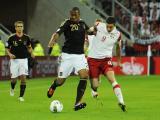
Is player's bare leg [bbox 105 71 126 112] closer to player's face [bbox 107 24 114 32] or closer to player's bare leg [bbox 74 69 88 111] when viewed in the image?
player's bare leg [bbox 74 69 88 111]

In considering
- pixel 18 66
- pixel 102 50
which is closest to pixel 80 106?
pixel 102 50

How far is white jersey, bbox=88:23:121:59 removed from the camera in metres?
16.8

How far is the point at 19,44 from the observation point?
2048cm

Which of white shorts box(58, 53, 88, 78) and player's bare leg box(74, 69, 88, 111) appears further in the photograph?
white shorts box(58, 53, 88, 78)

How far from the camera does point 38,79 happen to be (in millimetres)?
32562

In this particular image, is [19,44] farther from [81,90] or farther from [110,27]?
[81,90]

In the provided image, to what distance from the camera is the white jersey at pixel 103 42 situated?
16.8m

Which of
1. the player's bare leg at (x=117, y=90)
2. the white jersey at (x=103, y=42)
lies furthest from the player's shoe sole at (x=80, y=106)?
the white jersey at (x=103, y=42)

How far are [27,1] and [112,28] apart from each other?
1008 inches

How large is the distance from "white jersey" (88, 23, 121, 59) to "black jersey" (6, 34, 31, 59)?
3495 mm

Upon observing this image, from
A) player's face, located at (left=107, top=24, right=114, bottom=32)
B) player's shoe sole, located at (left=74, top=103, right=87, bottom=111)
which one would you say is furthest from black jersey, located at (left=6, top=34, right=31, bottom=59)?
player's shoe sole, located at (left=74, top=103, right=87, bottom=111)

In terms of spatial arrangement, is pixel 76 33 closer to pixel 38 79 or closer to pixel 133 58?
pixel 38 79

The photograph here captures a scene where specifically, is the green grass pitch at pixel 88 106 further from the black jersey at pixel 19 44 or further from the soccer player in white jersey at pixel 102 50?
the black jersey at pixel 19 44

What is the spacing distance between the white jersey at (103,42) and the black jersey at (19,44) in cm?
350
